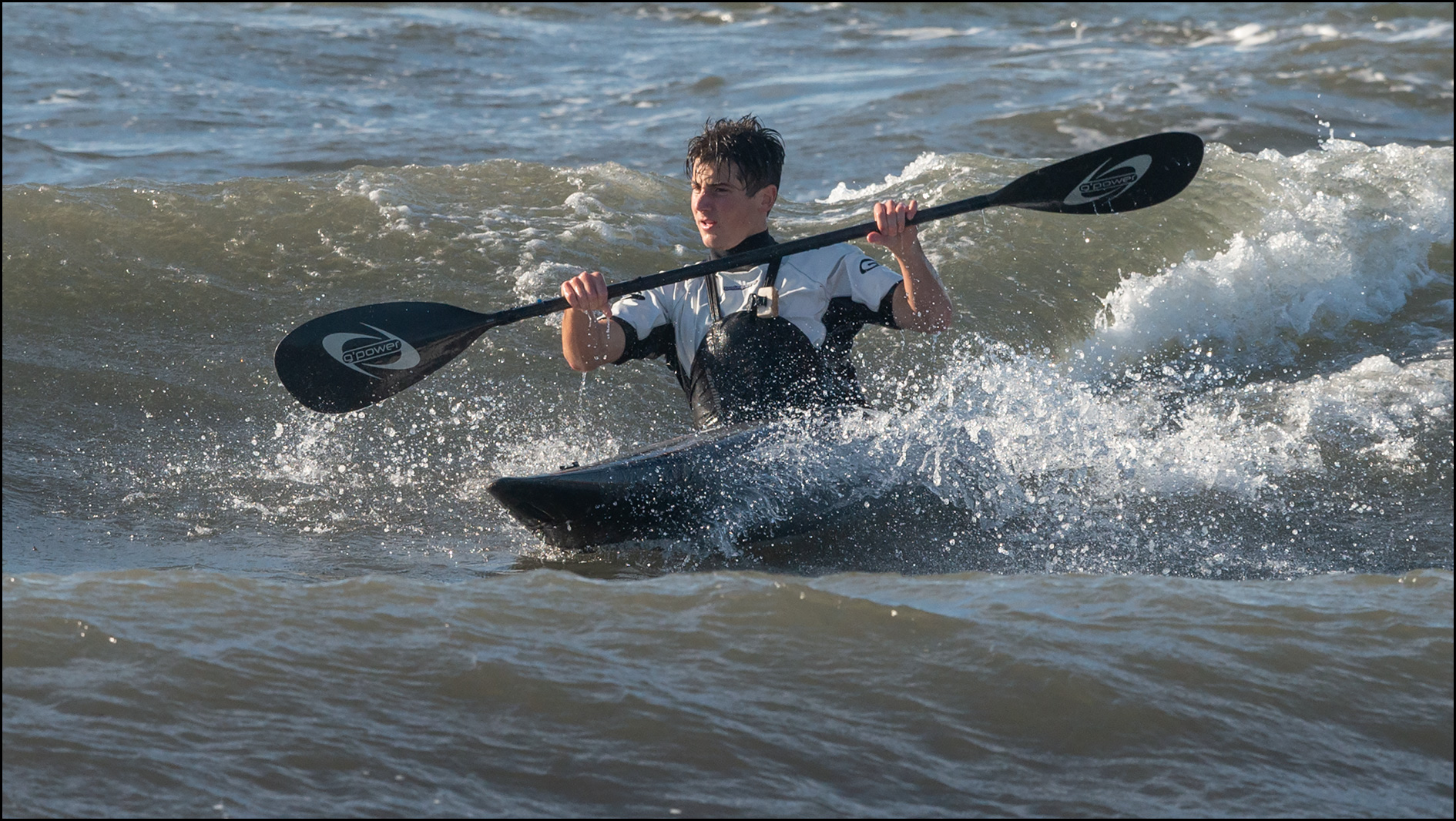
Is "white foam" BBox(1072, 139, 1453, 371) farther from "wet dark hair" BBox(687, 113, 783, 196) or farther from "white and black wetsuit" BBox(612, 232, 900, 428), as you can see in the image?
"wet dark hair" BBox(687, 113, 783, 196)

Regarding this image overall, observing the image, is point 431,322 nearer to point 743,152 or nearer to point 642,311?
point 642,311

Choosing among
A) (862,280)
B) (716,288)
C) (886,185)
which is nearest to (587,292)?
(716,288)

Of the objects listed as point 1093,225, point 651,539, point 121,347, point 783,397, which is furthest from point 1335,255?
point 121,347

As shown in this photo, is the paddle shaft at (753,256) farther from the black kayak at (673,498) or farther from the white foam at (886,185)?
the white foam at (886,185)

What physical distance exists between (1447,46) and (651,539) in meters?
12.0

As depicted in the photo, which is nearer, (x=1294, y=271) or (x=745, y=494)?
(x=745, y=494)

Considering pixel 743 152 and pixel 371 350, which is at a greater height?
pixel 743 152

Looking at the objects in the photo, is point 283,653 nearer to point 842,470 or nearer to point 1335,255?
point 842,470

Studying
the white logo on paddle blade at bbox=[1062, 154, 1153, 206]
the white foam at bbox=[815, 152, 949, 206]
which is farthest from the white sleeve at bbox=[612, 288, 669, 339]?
the white foam at bbox=[815, 152, 949, 206]

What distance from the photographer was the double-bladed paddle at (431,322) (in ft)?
14.4

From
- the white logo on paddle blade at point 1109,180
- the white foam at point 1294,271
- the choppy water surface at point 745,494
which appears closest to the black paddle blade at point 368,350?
the choppy water surface at point 745,494

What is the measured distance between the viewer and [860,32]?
14977 millimetres

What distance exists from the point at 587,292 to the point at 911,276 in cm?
94

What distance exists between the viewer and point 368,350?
446 centimetres
